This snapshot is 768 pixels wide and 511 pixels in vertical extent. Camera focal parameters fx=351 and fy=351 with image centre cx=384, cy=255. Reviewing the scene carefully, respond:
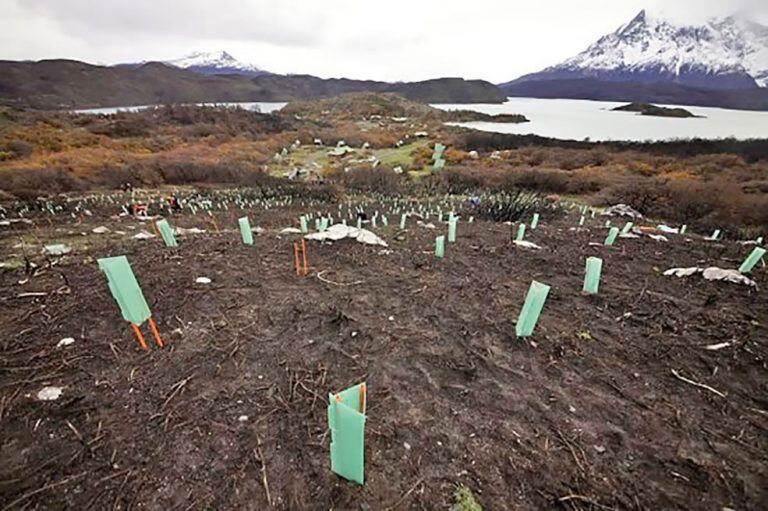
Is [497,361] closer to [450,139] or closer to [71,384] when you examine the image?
[71,384]

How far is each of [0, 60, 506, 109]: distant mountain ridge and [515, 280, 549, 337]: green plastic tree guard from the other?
8653 cm

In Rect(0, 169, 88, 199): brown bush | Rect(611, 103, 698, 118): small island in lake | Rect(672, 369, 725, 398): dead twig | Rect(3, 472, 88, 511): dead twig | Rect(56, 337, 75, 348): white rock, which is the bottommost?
Rect(0, 169, 88, 199): brown bush

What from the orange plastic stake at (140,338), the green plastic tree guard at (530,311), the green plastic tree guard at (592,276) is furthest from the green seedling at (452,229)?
the orange plastic stake at (140,338)

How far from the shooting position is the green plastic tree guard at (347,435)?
170 cm

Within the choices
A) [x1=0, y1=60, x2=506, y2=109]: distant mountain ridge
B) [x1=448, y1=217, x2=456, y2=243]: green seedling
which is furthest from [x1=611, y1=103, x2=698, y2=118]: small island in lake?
[x1=448, y1=217, x2=456, y2=243]: green seedling

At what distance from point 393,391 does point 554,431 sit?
3.45 feet

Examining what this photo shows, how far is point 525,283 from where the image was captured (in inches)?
171

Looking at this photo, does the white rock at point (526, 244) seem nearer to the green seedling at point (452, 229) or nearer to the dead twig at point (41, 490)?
the green seedling at point (452, 229)

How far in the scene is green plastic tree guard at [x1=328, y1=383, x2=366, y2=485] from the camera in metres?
1.70

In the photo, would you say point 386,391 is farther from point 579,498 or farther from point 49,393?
point 49,393

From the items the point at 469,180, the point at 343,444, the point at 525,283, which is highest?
the point at 343,444

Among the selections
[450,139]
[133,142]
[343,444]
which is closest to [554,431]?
[343,444]

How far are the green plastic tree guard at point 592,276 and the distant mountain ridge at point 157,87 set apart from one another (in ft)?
284

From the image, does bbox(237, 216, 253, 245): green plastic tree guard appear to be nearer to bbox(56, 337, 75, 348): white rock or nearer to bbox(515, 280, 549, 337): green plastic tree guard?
bbox(56, 337, 75, 348): white rock
